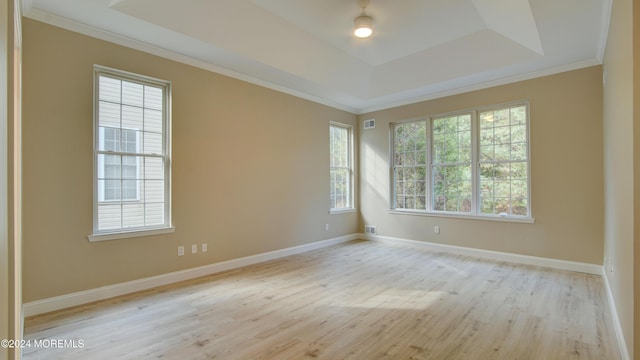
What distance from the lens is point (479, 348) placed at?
7.79 ft

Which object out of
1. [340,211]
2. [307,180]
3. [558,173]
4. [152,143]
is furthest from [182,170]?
[558,173]

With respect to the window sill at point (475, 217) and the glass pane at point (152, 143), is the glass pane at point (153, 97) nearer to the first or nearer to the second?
the glass pane at point (152, 143)

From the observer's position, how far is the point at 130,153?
3.58 meters

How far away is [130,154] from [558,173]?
5690 millimetres

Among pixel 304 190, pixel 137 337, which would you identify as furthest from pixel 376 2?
pixel 137 337

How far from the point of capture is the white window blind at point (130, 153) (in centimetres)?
338

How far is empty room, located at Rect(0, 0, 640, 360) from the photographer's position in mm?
2465

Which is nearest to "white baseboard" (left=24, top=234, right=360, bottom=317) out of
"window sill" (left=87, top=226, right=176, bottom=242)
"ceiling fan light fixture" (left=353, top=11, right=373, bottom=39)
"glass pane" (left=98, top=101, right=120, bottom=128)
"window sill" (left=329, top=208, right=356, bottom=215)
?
"window sill" (left=87, top=226, right=176, bottom=242)

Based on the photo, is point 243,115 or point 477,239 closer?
point 243,115

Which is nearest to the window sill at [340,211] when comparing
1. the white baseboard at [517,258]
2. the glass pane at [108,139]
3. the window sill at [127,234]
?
the white baseboard at [517,258]

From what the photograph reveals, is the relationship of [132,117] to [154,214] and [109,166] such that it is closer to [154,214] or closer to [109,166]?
[109,166]

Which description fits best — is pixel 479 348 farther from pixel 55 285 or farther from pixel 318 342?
pixel 55 285

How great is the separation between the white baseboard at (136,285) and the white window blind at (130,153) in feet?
2.06

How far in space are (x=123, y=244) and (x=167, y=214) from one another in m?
0.58
